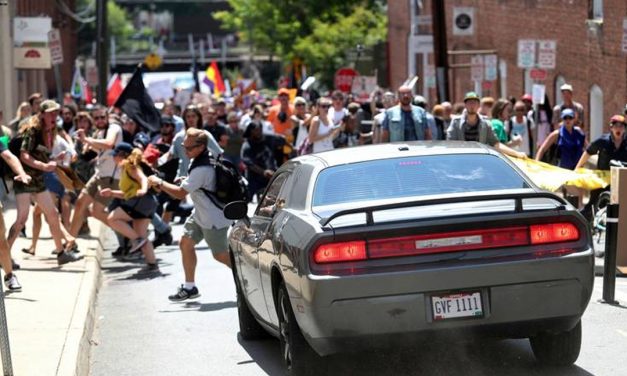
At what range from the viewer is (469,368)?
9.16m

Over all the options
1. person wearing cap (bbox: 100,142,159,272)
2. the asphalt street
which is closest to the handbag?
person wearing cap (bbox: 100,142,159,272)

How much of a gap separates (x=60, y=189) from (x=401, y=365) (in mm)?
9691

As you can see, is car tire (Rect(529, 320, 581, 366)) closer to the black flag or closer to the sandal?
the sandal

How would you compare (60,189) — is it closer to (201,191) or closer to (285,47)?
(201,191)

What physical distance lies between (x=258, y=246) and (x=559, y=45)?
967 inches

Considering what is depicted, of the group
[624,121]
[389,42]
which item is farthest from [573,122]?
[389,42]

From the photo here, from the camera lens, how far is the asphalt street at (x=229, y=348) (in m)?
9.30

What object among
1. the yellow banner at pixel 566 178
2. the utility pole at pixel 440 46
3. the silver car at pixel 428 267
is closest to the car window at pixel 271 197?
the silver car at pixel 428 267

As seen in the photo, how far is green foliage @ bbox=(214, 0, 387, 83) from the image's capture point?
61.6 m

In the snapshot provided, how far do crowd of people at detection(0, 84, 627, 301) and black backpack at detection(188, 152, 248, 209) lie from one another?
2cm

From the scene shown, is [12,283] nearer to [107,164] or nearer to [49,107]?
[49,107]

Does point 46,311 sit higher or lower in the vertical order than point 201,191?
lower

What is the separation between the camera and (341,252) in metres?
8.17

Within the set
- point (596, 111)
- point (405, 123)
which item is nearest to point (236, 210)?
point (405, 123)
